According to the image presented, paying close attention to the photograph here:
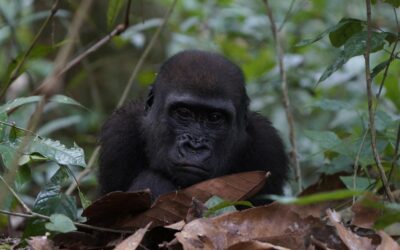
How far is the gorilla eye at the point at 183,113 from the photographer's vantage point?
4.28 m

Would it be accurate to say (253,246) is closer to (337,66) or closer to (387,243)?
(387,243)

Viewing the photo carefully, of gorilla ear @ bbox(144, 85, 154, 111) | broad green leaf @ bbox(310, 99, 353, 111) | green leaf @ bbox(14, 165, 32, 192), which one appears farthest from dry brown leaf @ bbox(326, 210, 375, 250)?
gorilla ear @ bbox(144, 85, 154, 111)

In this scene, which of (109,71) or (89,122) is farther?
(109,71)

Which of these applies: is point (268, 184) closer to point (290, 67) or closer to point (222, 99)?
point (222, 99)

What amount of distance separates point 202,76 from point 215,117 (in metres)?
0.24

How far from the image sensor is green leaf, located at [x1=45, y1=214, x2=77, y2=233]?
2.78 meters

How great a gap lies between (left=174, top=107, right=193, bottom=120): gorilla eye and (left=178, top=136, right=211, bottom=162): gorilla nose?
0.77 feet

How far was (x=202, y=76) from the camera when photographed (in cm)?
429

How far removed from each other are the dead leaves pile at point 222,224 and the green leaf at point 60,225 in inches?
4.8

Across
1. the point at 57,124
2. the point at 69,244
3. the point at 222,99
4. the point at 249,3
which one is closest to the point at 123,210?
the point at 69,244

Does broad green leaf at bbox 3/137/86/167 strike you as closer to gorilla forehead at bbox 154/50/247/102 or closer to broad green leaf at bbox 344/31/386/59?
gorilla forehead at bbox 154/50/247/102

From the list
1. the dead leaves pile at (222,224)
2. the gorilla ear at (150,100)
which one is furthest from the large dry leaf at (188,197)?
the gorilla ear at (150,100)

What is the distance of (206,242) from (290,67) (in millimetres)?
4301

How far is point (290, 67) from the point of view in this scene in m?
6.89
